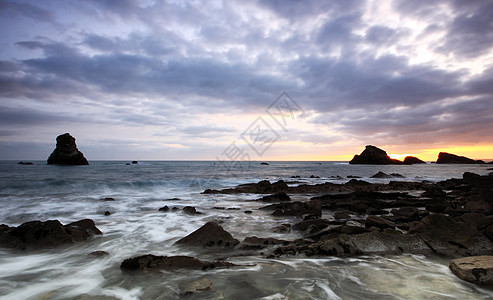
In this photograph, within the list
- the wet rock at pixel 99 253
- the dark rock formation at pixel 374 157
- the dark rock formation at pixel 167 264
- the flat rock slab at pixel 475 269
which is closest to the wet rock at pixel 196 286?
the dark rock formation at pixel 167 264

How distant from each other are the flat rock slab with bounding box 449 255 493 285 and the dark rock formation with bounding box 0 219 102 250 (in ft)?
25.9

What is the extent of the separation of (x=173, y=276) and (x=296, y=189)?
15354 mm

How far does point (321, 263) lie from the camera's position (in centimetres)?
449

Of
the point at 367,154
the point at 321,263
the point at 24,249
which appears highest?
the point at 367,154

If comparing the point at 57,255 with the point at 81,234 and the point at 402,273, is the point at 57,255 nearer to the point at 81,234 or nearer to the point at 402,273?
the point at 81,234

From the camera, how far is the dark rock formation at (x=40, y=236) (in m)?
5.73

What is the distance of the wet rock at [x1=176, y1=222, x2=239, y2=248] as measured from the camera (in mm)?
5578

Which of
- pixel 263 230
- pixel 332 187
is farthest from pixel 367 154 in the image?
pixel 263 230

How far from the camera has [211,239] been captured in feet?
18.5

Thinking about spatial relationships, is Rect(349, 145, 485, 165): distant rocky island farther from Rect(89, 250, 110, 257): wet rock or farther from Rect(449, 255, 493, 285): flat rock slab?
Rect(89, 250, 110, 257): wet rock

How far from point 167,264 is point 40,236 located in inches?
153

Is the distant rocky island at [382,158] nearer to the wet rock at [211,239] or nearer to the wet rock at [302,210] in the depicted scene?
the wet rock at [302,210]

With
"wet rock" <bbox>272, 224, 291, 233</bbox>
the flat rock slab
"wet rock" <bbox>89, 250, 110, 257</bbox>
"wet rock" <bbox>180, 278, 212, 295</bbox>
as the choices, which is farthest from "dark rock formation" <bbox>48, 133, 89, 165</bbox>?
the flat rock slab

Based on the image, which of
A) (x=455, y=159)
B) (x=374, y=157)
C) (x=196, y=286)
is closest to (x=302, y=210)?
(x=196, y=286)
